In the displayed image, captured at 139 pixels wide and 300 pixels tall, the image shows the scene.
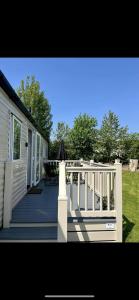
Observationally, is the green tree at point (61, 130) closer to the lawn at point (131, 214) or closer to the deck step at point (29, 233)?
the lawn at point (131, 214)

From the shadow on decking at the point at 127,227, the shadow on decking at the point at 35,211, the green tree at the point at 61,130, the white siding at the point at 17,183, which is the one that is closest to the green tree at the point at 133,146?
the green tree at the point at 61,130

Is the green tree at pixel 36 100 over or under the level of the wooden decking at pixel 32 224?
over

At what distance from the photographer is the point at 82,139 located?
2173 centimetres

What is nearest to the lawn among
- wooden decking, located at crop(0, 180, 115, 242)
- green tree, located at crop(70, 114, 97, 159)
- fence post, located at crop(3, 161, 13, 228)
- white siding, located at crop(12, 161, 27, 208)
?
wooden decking, located at crop(0, 180, 115, 242)

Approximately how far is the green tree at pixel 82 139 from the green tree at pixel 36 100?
270 cm

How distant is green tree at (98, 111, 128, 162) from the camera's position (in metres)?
22.3

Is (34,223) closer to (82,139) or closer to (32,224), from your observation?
(32,224)

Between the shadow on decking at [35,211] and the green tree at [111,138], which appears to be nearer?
the shadow on decking at [35,211]

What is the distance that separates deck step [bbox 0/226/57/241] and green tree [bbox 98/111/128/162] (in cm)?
1853

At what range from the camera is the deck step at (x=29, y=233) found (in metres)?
3.51

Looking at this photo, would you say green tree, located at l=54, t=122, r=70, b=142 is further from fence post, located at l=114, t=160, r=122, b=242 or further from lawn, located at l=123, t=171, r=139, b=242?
fence post, located at l=114, t=160, r=122, b=242
